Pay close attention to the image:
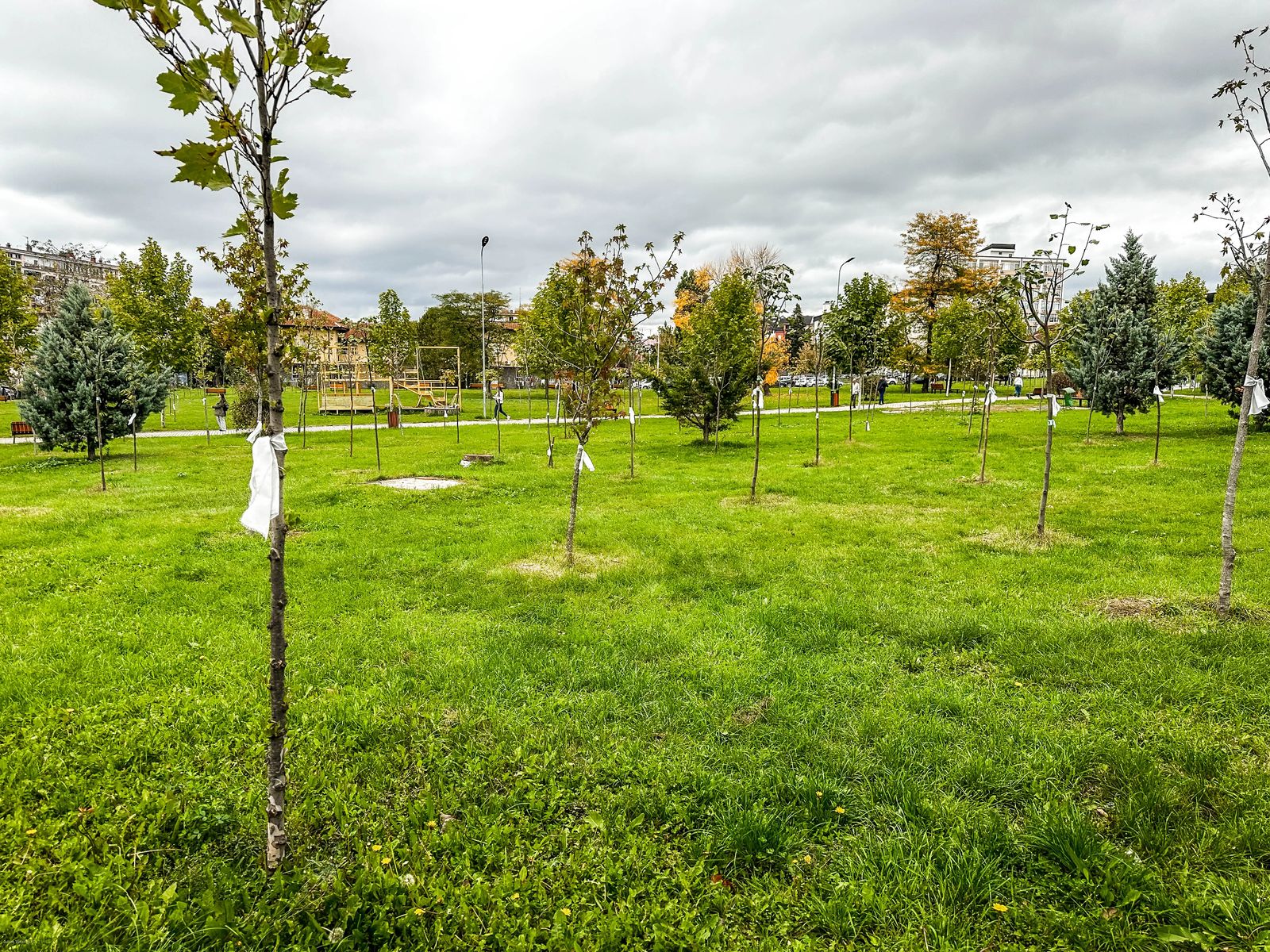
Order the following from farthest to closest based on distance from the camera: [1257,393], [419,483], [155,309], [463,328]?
[463,328] < [155,309] < [419,483] < [1257,393]

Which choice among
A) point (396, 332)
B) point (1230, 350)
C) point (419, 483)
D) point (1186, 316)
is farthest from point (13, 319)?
point (1186, 316)

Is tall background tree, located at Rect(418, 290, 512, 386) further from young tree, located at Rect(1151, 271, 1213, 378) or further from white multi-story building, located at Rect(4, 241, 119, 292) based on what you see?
white multi-story building, located at Rect(4, 241, 119, 292)

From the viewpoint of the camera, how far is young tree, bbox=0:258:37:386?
2142cm

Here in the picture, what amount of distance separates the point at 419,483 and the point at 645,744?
11354 millimetres

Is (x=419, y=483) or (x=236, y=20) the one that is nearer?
(x=236, y=20)

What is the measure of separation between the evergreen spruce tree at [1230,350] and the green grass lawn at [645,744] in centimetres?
1269

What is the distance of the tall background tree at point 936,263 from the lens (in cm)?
4878

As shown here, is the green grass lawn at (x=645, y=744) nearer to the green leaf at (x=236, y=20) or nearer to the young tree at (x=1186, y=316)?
the green leaf at (x=236, y=20)

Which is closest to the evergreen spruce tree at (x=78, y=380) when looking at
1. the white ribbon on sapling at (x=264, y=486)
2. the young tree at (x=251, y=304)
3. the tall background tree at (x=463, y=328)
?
the young tree at (x=251, y=304)

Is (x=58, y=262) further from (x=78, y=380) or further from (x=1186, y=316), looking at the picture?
(x=1186, y=316)

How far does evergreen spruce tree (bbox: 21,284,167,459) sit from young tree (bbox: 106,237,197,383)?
12.5m

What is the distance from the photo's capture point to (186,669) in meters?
5.01

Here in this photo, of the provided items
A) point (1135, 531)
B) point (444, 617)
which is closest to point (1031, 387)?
point (1135, 531)

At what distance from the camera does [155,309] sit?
30531 millimetres
